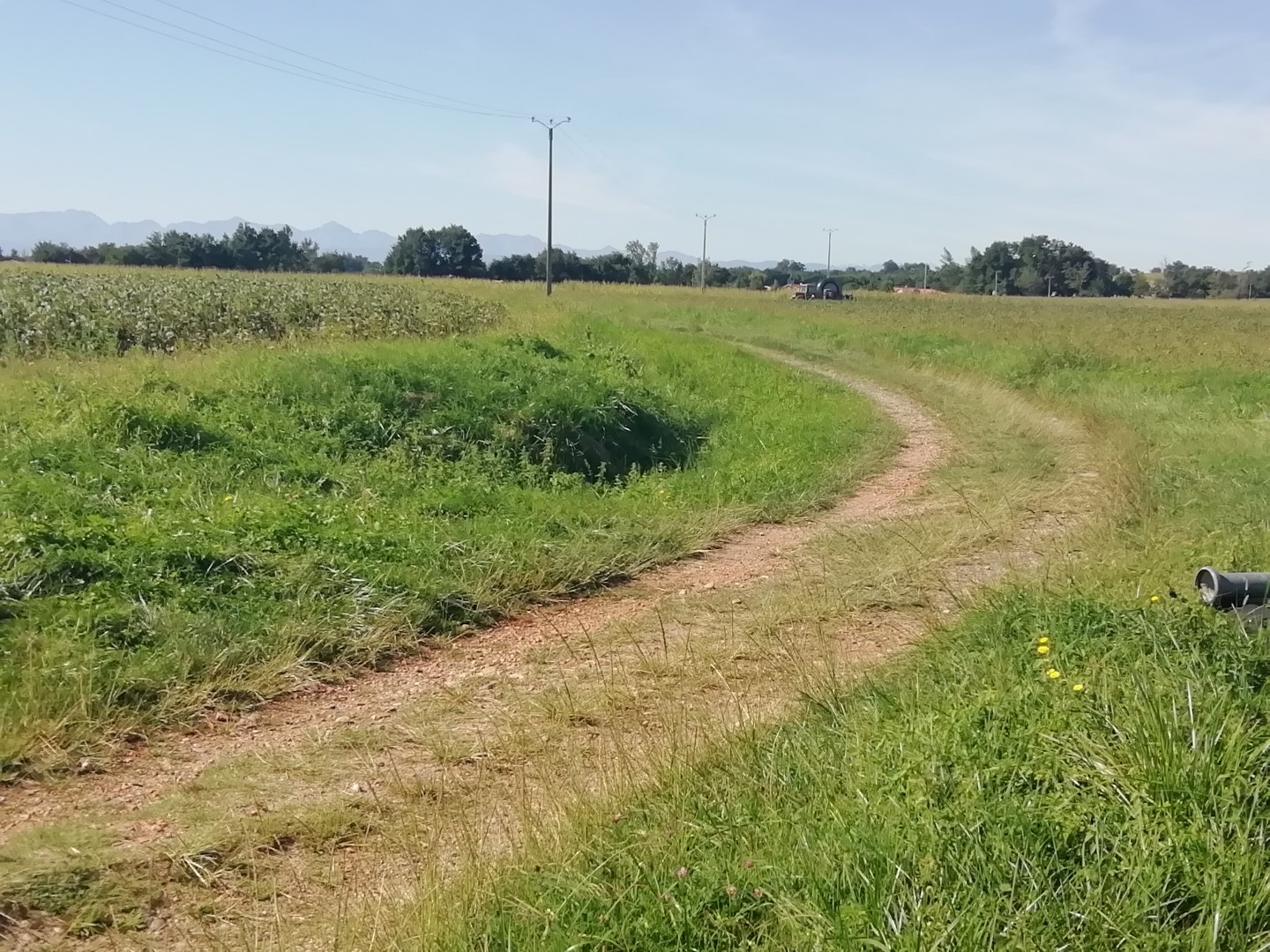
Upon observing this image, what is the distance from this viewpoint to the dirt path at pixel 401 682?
4031 millimetres

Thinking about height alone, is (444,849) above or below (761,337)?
below

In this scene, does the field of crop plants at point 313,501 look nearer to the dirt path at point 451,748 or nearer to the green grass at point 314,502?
the green grass at point 314,502

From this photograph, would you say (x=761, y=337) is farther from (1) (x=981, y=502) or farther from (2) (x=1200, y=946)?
(2) (x=1200, y=946)

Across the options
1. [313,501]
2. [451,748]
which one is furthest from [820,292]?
[451,748]

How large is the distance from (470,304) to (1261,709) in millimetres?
19288

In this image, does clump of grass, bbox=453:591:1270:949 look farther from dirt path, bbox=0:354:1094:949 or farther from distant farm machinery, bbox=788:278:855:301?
distant farm machinery, bbox=788:278:855:301

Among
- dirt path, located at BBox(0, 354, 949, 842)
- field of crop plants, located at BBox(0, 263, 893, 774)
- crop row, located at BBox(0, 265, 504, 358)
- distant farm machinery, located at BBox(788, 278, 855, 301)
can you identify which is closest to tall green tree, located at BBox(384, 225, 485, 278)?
distant farm machinery, located at BBox(788, 278, 855, 301)

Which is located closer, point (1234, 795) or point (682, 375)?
point (1234, 795)

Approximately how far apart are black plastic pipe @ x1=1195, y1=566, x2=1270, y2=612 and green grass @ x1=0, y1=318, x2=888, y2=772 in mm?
3925

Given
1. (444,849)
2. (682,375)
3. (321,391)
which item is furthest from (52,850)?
(682,375)

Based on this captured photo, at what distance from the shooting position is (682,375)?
1630 cm

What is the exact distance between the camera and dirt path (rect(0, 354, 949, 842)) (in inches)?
159

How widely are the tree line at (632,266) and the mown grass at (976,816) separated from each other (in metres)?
52.2

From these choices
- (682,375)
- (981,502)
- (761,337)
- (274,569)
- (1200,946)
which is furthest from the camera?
(761,337)
